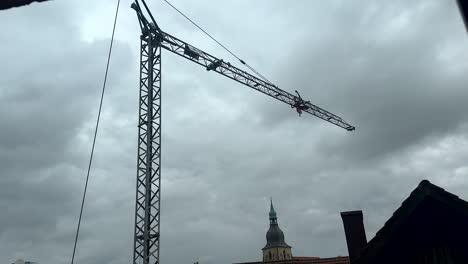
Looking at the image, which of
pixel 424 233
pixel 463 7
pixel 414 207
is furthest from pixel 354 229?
pixel 463 7

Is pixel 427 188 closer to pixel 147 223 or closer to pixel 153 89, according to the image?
pixel 147 223

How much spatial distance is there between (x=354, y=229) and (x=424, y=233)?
3.74m

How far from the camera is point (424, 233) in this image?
22.6 feet

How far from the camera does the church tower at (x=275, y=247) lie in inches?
3455

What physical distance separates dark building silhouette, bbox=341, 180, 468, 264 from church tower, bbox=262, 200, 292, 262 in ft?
270

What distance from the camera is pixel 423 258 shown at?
679 centimetres

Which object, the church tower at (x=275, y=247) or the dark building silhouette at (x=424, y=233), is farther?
the church tower at (x=275, y=247)

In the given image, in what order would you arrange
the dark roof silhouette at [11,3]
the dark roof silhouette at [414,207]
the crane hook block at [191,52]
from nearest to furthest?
the dark roof silhouette at [11,3] < the dark roof silhouette at [414,207] < the crane hook block at [191,52]

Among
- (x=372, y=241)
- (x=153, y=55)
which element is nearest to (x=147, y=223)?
(x=153, y=55)

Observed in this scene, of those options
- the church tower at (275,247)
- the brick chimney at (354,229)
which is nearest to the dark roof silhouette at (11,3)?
the brick chimney at (354,229)

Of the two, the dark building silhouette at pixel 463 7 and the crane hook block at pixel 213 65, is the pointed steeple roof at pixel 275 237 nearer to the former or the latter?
the crane hook block at pixel 213 65

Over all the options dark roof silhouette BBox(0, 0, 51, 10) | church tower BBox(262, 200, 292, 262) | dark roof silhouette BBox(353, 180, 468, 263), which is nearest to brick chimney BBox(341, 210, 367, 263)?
dark roof silhouette BBox(353, 180, 468, 263)

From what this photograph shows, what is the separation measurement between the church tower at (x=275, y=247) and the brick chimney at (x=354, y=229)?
78.8 meters

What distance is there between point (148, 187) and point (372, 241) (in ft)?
62.4
